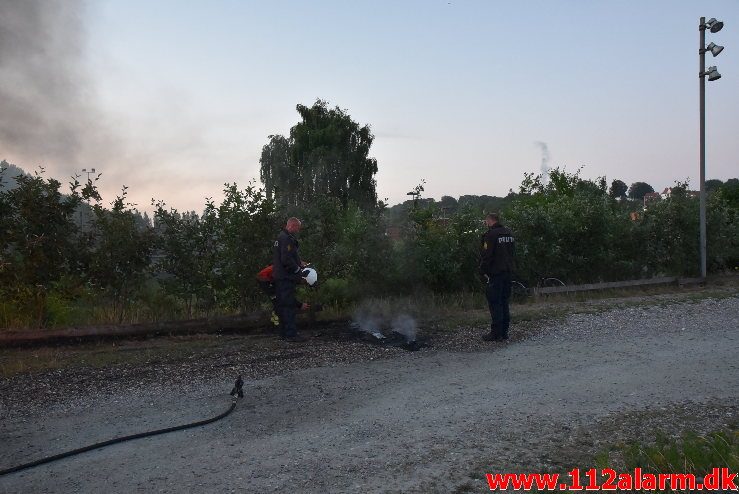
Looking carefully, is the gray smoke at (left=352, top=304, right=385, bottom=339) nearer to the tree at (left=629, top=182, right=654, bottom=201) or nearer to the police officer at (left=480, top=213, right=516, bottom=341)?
the police officer at (left=480, top=213, right=516, bottom=341)

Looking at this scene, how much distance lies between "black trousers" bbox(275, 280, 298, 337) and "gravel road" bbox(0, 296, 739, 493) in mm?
483

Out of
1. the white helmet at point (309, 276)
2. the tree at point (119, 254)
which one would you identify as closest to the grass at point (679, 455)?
the white helmet at point (309, 276)

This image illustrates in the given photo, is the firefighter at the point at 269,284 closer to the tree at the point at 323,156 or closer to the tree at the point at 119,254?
the tree at the point at 119,254

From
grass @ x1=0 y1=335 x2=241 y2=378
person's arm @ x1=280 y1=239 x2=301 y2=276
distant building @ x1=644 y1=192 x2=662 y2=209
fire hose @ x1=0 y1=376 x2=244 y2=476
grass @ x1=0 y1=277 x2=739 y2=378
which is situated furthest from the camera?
distant building @ x1=644 y1=192 x2=662 y2=209

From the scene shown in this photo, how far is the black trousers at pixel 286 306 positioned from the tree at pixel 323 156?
1353 inches

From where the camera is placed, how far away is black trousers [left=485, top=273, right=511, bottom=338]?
33.2 feet

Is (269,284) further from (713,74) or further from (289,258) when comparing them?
(713,74)

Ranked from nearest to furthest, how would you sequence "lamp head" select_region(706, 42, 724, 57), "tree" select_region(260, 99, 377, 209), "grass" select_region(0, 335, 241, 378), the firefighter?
1. "grass" select_region(0, 335, 241, 378)
2. the firefighter
3. "lamp head" select_region(706, 42, 724, 57)
4. "tree" select_region(260, 99, 377, 209)

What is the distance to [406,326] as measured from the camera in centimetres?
1105

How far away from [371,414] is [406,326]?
470 cm

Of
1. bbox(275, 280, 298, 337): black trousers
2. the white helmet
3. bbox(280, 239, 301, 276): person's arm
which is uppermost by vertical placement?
bbox(280, 239, 301, 276): person's arm

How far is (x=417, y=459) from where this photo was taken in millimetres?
5148

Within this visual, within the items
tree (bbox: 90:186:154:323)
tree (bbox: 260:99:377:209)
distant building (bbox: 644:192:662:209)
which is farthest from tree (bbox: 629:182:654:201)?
tree (bbox: 260:99:377:209)

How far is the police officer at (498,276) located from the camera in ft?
33.3
